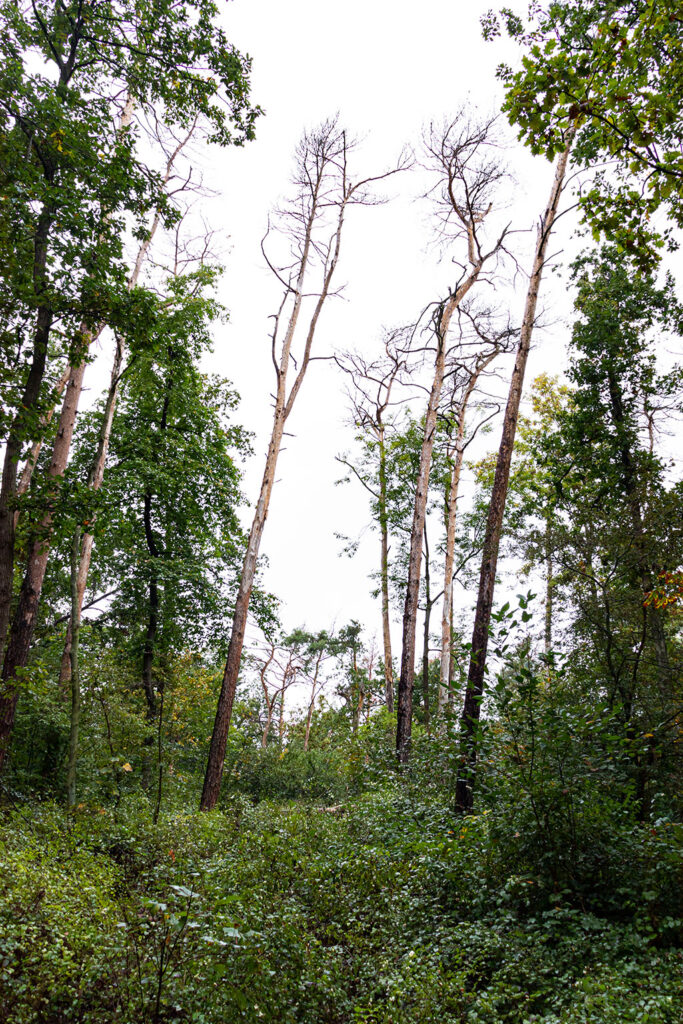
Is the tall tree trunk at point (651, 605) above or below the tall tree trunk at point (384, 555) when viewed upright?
below

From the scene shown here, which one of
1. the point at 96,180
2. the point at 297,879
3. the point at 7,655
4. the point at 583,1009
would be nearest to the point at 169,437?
the point at 7,655

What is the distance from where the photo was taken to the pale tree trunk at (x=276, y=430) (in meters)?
9.90

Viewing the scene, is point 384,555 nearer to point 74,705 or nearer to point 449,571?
point 449,571

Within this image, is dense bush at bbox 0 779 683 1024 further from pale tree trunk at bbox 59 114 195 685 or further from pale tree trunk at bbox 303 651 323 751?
pale tree trunk at bbox 303 651 323 751

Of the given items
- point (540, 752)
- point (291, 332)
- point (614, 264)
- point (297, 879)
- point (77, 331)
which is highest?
point (614, 264)

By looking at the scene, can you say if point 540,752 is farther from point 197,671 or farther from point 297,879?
point 197,671

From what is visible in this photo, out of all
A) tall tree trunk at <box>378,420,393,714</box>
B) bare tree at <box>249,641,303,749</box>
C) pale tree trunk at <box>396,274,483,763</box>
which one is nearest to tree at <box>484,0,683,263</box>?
pale tree trunk at <box>396,274,483,763</box>

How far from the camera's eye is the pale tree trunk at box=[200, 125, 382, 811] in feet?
32.5

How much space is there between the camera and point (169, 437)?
12.9 metres

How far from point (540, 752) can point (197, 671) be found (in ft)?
47.9

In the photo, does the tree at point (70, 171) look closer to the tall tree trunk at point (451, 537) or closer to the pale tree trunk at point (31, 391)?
the pale tree trunk at point (31, 391)

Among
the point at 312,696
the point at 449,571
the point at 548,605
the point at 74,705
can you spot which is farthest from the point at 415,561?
the point at 312,696

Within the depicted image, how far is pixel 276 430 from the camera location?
11.6 m

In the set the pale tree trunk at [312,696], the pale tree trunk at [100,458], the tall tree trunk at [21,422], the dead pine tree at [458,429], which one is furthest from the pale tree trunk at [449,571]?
the pale tree trunk at [312,696]
